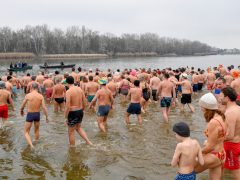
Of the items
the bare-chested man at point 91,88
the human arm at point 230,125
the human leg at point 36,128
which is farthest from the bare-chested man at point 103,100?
the human arm at point 230,125

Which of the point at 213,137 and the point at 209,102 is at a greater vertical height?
the point at 209,102

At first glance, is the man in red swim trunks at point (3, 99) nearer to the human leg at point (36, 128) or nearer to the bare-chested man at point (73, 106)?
the human leg at point (36, 128)

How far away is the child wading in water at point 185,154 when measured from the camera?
3994 mm

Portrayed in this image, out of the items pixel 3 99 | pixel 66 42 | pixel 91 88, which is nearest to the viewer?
pixel 3 99

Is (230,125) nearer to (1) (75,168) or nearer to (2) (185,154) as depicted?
(2) (185,154)

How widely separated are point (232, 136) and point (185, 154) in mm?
1069


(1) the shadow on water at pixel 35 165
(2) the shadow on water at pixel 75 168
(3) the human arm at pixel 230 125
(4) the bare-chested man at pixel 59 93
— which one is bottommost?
(1) the shadow on water at pixel 35 165

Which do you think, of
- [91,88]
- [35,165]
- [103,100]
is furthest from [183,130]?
[91,88]

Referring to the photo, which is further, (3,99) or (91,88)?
(91,88)

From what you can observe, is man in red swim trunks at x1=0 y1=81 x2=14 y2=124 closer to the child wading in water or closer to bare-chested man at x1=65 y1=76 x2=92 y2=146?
bare-chested man at x1=65 y1=76 x2=92 y2=146

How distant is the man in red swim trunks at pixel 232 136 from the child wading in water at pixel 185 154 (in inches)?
33.1

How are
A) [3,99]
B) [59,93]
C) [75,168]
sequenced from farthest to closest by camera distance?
[59,93] → [3,99] → [75,168]

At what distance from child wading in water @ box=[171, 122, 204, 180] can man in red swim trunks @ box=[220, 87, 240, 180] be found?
84cm

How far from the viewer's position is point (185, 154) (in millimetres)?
3994
